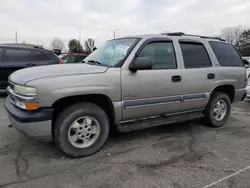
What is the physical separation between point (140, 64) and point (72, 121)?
127cm

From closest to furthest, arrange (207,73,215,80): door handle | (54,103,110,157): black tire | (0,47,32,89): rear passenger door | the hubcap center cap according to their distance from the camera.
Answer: (54,103,110,157): black tire → the hubcap center cap → (207,73,215,80): door handle → (0,47,32,89): rear passenger door

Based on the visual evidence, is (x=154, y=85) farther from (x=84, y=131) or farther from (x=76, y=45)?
(x=76, y=45)

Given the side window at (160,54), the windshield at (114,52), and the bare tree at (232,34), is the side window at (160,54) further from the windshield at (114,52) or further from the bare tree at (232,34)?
the bare tree at (232,34)

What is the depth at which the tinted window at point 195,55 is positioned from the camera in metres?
4.12

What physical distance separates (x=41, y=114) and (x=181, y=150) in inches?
85.3

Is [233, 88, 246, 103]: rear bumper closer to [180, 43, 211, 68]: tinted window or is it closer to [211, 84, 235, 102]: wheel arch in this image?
[211, 84, 235, 102]: wheel arch

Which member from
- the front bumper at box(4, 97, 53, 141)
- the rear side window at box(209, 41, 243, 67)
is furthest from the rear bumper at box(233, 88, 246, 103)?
the front bumper at box(4, 97, 53, 141)

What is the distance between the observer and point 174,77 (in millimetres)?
3844

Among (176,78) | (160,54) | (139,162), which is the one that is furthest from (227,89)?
(139,162)

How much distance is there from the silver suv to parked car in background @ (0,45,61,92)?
12.8ft

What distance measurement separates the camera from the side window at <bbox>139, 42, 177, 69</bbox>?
373cm

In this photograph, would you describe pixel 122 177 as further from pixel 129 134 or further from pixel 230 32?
pixel 230 32

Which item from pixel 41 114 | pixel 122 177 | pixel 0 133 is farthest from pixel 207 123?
pixel 0 133

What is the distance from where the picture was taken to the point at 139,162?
3.13 meters
